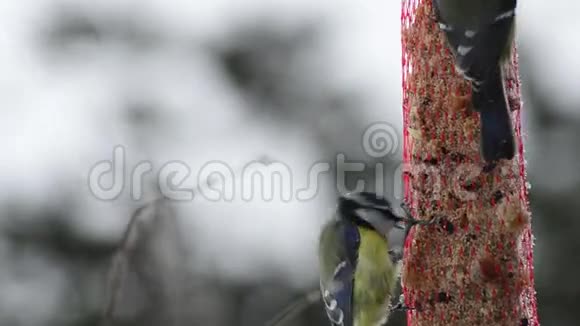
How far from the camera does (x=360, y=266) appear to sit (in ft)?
10.4

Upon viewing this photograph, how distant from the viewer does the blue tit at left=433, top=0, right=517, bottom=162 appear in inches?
110

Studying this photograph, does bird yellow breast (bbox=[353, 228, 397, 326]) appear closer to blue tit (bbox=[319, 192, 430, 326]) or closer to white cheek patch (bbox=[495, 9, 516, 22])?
blue tit (bbox=[319, 192, 430, 326])

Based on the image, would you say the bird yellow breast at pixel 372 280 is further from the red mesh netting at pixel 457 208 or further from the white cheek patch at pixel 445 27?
the white cheek patch at pixel 445 27

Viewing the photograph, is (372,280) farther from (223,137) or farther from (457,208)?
(223,137)

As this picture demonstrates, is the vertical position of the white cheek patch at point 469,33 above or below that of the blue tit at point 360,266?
above

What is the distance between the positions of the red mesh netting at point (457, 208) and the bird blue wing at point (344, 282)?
179 millimetres

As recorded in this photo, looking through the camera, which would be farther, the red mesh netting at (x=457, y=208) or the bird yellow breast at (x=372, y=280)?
the bird yellow breast at (x=372, y=280)

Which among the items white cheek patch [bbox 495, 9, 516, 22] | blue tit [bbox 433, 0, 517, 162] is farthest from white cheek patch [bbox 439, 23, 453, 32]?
white cheek patch [bbox 495, 9, 516, 22]

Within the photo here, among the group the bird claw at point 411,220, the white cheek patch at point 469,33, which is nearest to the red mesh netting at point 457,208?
the bird claw at point 411,220

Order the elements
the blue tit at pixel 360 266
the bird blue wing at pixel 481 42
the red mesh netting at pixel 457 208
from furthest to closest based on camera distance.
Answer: the blue tit at pixel 360 266 → the red mesh netting at pixel 457 208 → the bird blue wing at pixel 481 42

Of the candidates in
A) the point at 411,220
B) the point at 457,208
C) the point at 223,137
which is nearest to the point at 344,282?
the point at 411,220

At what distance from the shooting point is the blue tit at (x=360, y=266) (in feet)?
10.2

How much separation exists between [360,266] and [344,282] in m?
0.07

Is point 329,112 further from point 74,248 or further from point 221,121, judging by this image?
point 74,248
